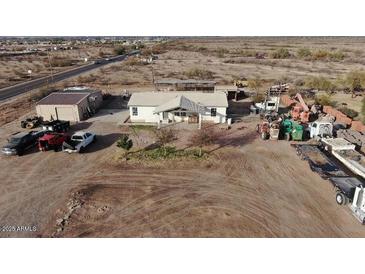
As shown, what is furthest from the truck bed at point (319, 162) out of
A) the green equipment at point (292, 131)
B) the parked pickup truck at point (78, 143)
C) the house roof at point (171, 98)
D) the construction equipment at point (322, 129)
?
the parked pickup truck at point (78, 143)

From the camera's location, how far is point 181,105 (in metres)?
26.9

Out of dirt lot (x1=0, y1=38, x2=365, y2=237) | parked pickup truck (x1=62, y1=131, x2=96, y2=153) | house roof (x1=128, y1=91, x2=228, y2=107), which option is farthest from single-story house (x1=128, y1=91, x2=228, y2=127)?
parked pickup truck (x1=62, y1=131, x2=96, y2=153)

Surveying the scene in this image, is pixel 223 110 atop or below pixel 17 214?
atop

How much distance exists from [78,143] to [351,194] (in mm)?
19481

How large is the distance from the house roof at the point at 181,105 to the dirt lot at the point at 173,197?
5906 mm

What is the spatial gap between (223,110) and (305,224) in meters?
16.7

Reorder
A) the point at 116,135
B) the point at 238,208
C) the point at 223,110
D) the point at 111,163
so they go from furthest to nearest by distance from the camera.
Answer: the point at 223,110 → the point at 116,135 → the point at 111,163 → the point at 238,208

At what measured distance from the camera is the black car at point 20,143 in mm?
21469

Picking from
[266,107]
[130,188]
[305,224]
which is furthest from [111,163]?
[266,107]

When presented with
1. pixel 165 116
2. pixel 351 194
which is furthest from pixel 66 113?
pixel 351 194

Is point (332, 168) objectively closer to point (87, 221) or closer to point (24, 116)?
point (87, 221)

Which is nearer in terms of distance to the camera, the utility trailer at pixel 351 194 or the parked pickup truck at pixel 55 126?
the utility trailer at pixel 351 194

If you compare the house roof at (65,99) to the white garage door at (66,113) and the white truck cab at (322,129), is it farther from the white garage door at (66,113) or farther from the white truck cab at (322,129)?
the white truck cab at (322,129)

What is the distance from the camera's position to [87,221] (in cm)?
1416
